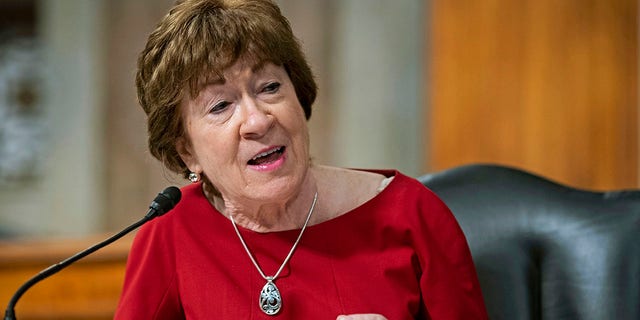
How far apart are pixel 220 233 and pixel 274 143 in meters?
0.25

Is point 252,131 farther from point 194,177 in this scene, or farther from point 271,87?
point 194,177

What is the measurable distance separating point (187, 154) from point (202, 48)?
→ 0.85 feet

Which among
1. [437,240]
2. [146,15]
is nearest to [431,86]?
[146,15]

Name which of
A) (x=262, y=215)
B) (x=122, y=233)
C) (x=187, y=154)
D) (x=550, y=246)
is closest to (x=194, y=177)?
(x=187, y=154)

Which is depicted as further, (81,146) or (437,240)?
(81,146)

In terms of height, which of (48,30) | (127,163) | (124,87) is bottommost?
(127,163)

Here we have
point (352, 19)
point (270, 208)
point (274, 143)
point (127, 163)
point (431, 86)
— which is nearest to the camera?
point (274, 143)

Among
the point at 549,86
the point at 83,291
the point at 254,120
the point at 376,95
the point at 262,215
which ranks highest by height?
the point at 254,120

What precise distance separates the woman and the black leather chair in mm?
120

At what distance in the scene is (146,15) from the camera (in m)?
4.55

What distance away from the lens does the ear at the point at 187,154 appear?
6.01 ft

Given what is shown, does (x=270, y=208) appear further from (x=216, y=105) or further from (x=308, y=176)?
(x=216, y=105)

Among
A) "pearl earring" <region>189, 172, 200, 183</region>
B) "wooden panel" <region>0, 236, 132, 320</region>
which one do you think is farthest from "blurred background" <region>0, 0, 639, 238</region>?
"pearl earring" <region>189, 172, 200, 183</region>

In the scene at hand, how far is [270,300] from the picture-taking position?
1.71 meters
